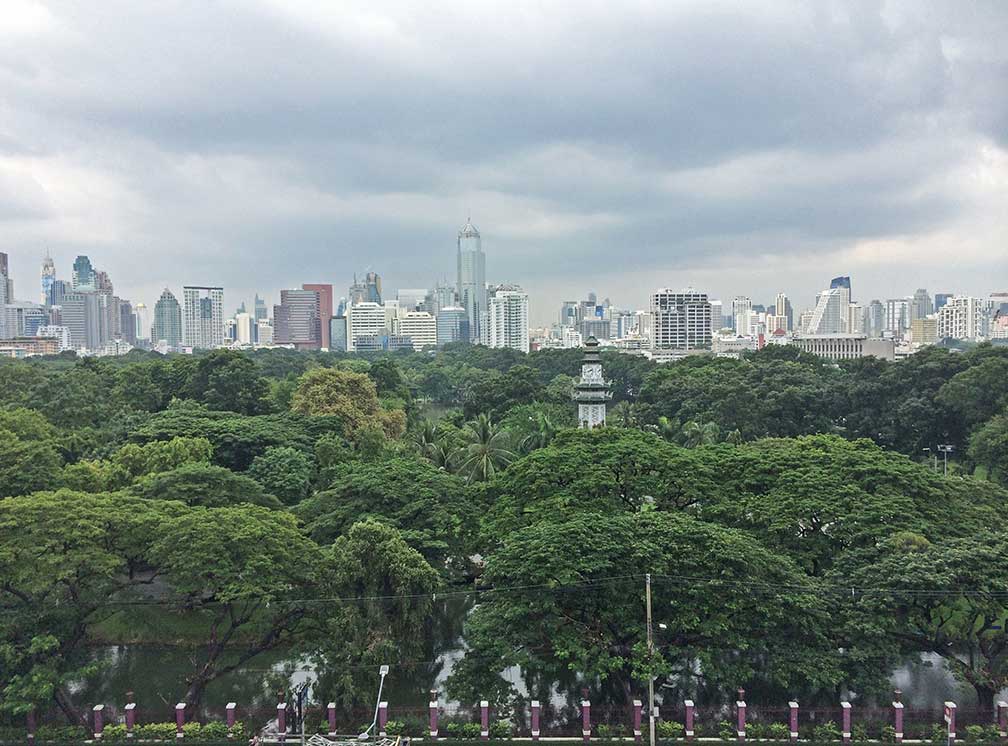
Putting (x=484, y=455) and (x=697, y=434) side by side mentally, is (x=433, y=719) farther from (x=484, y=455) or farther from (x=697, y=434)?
(x=697, y=434)

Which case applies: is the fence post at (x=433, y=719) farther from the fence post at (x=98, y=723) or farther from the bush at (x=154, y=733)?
the fence post at (x=98, y=723)

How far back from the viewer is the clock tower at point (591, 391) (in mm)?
30234

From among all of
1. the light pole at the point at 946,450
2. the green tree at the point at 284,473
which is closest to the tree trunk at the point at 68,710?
the green tree at the point at 284,473

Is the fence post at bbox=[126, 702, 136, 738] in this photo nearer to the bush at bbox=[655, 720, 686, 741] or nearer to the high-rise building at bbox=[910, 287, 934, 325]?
the bush at bbox=[655, 720, 686, 741]

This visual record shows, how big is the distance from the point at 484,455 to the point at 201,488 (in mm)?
8710

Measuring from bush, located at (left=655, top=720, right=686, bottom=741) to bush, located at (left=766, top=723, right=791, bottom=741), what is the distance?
1.46 metres

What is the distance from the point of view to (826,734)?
13414 mm

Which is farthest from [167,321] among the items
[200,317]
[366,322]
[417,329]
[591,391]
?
[591,391]

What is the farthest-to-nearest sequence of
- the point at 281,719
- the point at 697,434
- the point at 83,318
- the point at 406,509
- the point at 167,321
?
1. the point at 167,321
2. the point at 83,318
3. the point at 697,434
4. the point at 406,509
5. the point at 281,719

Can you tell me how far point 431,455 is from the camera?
91.5ft

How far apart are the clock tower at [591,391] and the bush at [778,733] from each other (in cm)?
1691

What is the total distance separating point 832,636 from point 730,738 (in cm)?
271

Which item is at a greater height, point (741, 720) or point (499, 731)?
point (741, 720)

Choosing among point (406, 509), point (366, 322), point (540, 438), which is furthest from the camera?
point (366, 322)
